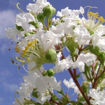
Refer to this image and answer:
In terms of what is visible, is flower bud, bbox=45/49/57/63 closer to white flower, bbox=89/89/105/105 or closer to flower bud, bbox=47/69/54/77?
flower bud, bbox=47/69/54/77

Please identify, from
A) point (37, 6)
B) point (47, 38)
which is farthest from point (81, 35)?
point (37, 6)

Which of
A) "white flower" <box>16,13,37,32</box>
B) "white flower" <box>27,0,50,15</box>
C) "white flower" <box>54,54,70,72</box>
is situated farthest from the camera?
"white flower" <box>27,0,50,15</box>

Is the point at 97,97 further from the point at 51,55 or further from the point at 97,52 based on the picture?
the point at 51,55

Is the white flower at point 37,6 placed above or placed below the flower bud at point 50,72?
above

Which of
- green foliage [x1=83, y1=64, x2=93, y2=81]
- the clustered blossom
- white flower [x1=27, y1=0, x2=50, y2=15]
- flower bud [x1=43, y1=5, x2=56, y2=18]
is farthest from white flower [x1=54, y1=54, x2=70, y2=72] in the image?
white flower [x1=27, y1=0, x2=50, y2=15]

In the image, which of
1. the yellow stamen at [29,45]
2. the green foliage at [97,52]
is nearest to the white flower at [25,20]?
the yellow stamen at [29,45]

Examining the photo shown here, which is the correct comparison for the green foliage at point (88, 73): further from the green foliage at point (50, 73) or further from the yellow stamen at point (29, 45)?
the yellow stamen at point (29, 45)

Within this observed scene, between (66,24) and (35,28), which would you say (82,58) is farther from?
(35,28)
